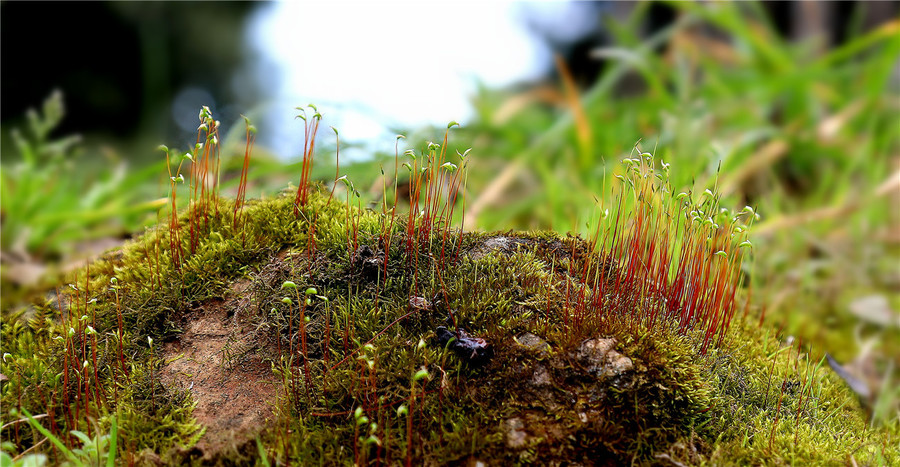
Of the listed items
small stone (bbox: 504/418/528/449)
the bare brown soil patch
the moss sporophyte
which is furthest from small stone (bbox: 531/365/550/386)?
the bare brown soil patch

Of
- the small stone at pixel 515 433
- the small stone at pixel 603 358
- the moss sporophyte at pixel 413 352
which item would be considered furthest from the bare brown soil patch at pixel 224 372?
the small stone at pixel 603 358

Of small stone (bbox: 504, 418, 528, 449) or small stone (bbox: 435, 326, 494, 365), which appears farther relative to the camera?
small stone (bbox: 435, 326, 494, 365)

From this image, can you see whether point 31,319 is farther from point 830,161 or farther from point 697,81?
point 697,81

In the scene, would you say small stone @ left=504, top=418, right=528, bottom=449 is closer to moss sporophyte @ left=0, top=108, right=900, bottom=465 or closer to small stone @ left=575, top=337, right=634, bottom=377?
moss sporophyte @ left=0, top=108, right=900, bottom=465

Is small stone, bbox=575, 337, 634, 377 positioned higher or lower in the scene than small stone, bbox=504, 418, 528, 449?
higher

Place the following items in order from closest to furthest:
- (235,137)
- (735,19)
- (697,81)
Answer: (235,137) < (735,19) < (697,81)

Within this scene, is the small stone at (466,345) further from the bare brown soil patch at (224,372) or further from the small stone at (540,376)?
the bare brown soil patch at (224,372)

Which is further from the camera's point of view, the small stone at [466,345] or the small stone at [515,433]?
the small stone at [466,345]

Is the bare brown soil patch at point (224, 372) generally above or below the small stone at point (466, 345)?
below

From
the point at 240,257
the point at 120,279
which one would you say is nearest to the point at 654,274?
the point at 240,257
